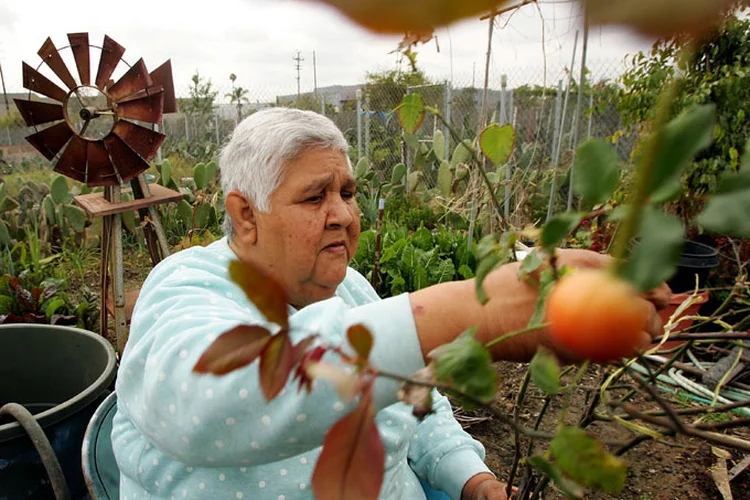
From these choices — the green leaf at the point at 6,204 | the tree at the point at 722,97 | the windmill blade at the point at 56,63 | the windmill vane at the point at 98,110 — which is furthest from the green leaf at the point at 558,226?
the green leaf at the point at 6,204

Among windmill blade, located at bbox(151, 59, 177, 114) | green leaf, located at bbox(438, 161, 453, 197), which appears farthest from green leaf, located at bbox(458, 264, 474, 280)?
windmill blade, located at bbox(151, 59, 177, 114)

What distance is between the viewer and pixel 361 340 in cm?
28

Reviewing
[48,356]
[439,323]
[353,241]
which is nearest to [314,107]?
[48,356]

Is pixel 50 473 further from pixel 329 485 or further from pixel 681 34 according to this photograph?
pixel 681 34

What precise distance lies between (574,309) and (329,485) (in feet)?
0.42

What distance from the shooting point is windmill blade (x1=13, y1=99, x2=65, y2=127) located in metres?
2.24

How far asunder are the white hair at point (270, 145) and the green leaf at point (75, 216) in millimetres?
3490

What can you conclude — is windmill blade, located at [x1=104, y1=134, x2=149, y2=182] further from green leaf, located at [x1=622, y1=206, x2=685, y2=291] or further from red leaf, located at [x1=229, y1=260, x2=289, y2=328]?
green leaf, located at [x1=622, y1=206, x2=685, y2=291]

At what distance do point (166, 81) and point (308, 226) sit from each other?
6.25 ft

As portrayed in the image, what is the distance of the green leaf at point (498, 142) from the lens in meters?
0.55

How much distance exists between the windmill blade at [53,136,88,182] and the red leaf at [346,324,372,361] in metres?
2.42

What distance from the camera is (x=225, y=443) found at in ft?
1.74

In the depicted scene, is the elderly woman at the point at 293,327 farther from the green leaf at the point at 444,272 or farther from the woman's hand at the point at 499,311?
the green leaf at the point at 444,272

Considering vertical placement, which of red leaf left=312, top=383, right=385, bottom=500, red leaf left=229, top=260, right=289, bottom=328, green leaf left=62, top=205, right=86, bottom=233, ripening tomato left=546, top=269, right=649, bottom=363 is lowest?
green leaf left=62, top=205, right=86, bottom=233
